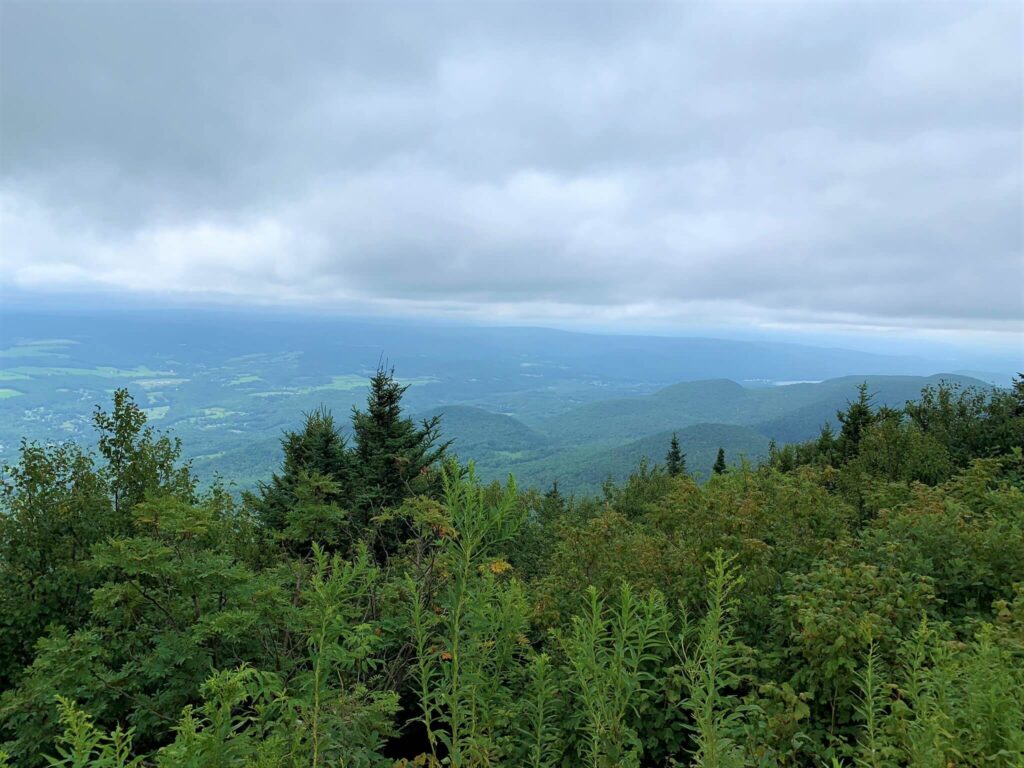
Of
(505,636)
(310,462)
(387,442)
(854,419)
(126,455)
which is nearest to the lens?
(505,636)

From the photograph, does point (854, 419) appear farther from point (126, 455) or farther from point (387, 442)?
point (126, 455)

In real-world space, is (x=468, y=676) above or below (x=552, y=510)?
above

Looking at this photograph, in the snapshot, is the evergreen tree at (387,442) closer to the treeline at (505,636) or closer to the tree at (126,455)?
the tree at (126,455)

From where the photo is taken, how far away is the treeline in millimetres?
2885

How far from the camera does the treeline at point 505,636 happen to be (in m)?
2.88

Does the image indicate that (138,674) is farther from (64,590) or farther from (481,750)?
(481,750)

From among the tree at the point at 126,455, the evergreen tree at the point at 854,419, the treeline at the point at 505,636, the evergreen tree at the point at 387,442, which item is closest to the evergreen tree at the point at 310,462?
the evergreen tree at the point at 387,442

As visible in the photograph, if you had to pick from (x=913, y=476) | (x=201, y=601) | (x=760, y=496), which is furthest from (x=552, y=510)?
(x=201, y=601)

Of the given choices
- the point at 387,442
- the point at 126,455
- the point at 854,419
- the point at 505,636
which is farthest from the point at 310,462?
the point at 854,419

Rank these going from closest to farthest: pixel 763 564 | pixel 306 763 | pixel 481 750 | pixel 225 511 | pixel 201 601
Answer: pixel 306 763 < pixel 481 750 < pixel 201 601 < pixel 763 564 < pixel 225 511

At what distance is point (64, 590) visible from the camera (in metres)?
6.05

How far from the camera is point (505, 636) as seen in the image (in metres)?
3.97

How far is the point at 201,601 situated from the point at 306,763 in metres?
2.96

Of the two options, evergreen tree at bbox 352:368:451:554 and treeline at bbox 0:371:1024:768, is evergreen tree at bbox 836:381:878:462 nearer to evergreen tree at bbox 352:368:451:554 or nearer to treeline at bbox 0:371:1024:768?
treeline at bbox 0:371:1024:768
